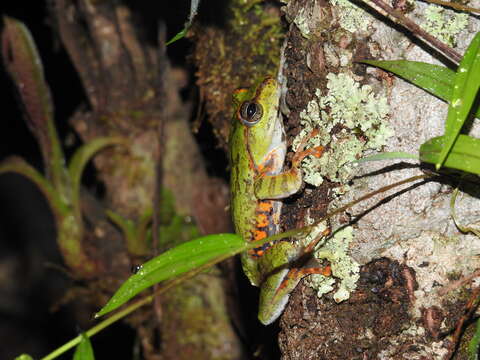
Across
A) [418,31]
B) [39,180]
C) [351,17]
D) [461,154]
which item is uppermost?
[39,180]

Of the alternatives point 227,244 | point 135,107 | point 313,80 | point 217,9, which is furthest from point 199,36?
point 227,244

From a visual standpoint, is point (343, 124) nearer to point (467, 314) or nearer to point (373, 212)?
point (373, 212)

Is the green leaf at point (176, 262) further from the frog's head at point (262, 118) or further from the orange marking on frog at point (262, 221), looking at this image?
the frog's head at point (262, 118)

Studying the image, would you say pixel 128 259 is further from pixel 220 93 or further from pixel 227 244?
pixel 227 244

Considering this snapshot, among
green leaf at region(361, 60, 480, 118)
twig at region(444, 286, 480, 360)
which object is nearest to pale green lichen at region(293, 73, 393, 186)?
green leaf at region(361, 60, 480, 118)

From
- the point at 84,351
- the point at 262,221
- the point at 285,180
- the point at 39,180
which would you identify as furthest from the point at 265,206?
the point at 39,180
